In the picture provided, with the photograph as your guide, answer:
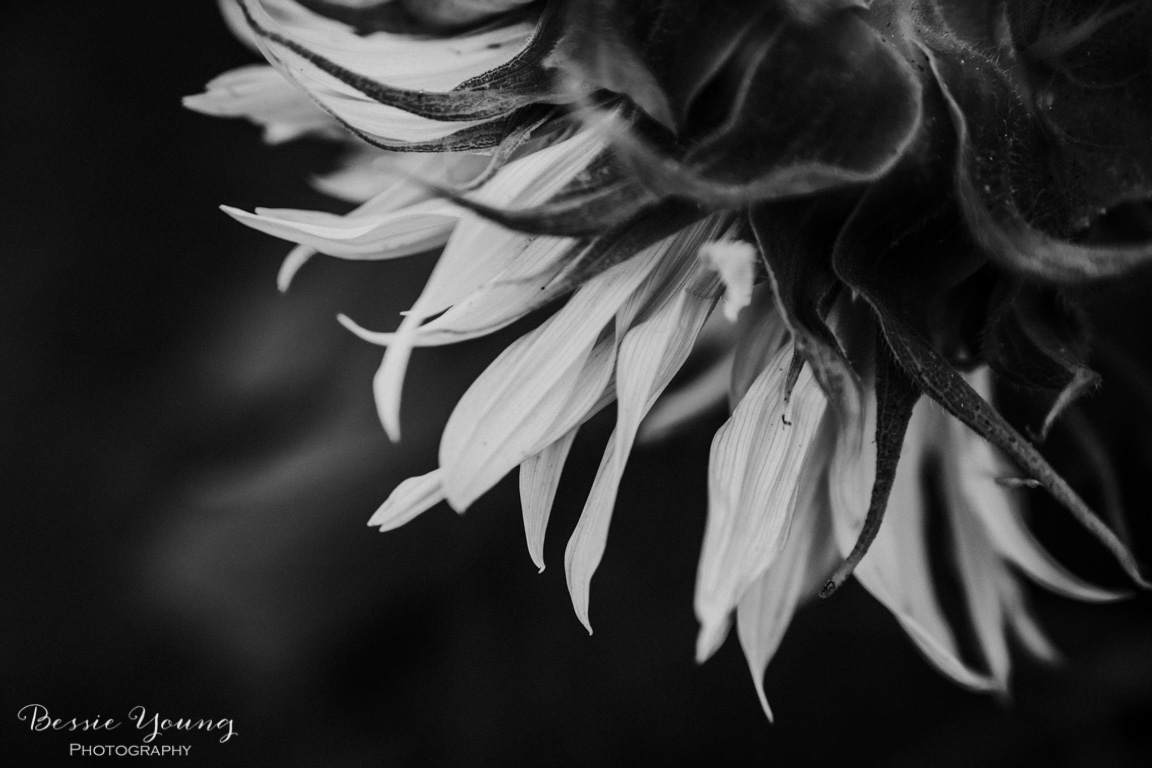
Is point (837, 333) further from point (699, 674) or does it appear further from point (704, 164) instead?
point (699, 674)

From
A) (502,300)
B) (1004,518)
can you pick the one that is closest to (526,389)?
(502,300)

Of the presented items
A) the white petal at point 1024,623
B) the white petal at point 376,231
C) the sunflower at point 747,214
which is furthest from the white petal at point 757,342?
the white petal at point 1024,623

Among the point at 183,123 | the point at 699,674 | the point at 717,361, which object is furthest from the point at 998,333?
the point at 183,123

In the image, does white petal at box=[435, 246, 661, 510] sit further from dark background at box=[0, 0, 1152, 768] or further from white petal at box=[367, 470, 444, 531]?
dark background at box=[0, 0, 1152, 768]

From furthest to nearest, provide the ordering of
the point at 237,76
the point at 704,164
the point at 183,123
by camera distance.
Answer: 1. the point at 183,123
2. the point at 237,76
3. the point at 704,164

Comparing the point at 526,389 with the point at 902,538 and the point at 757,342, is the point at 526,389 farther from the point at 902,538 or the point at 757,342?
the point at 902,538
